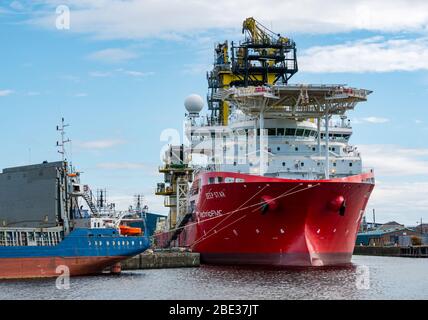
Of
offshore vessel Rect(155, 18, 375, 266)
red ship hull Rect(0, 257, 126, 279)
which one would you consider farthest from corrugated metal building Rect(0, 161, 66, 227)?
offshore vessel Rect(155, 18, 375, 266)

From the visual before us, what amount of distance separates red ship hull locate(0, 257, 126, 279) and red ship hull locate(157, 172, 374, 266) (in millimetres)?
7989

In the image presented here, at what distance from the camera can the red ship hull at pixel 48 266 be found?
45.2m

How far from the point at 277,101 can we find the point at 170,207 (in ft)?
94.2

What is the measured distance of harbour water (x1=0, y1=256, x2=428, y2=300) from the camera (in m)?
36.1

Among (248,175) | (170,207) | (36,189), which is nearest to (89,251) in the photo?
(36,189)

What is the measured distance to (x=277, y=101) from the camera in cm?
5653

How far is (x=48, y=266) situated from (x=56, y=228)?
289 centimetres

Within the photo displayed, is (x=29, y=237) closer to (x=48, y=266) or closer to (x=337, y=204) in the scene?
(x=48, y=266)

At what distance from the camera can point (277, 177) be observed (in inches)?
2104

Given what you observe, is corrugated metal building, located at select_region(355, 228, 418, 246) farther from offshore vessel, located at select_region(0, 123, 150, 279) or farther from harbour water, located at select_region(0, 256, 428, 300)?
offshore vessel, located at select_region(0, 123, 150, 279)

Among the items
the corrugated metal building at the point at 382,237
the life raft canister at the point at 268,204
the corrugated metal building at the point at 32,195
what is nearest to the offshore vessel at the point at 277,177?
the life raft canister at the point at 268,204

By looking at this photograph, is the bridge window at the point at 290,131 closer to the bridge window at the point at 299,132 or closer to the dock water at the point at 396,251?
the bridge window at the point at 299,132
